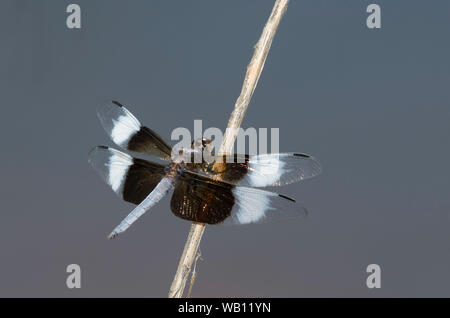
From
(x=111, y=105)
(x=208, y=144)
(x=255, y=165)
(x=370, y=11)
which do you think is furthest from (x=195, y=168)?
(x=370, y=11)

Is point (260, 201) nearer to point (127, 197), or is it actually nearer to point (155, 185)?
point (155, 185)

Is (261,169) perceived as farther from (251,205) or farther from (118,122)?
(118,122)

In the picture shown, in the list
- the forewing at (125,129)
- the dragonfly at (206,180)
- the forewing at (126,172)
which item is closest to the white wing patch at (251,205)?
the dragonfly at (206,180)

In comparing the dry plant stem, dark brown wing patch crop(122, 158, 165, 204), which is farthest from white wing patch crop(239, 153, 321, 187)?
dark brown wing patch crop(122, 158, 165, 204)

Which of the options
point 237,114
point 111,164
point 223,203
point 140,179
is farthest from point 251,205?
point 111,164

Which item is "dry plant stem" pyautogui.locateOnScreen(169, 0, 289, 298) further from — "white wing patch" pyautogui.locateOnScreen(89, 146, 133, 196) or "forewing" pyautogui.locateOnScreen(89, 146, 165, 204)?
"white wing patch" pyautogui.locateOnScreen(89, 146, 133, 196)

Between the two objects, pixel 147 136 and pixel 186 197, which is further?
pixel 147 136

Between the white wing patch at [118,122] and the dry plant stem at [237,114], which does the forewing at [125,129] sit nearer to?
the white wing patch at [118,122]
